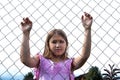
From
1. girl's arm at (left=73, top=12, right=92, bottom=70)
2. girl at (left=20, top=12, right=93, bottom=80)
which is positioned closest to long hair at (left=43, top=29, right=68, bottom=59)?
girl at (left=20, top=12, right=93, bottom=80)

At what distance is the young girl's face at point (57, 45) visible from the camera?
9.75 ft

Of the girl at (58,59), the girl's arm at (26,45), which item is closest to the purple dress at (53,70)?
the girl at (58,59)

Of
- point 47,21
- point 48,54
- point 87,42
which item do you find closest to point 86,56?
point 87,42

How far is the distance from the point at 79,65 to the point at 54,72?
0.19m

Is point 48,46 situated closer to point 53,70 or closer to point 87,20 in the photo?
point 53,70

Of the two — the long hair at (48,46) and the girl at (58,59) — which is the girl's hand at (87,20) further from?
the long hair at (48,46)

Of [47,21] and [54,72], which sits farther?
[47,21]

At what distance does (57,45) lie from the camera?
297 cm

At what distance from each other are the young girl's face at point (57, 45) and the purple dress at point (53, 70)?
80 mm

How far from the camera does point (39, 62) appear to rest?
3014mm

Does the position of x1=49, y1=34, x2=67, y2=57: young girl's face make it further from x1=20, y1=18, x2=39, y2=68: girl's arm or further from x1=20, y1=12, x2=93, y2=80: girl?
x1=20, y1=18, x2=39, y2=68: girl's arm

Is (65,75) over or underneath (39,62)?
underneath

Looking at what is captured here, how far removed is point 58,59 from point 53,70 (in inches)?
4.1

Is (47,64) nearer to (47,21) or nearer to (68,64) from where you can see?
(68,64)
